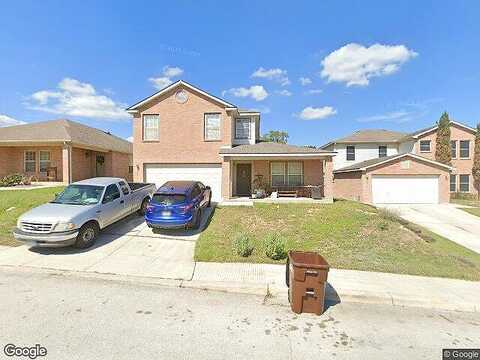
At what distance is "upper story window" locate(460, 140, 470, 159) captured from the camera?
24.0 m

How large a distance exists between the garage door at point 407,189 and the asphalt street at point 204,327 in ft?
50.5

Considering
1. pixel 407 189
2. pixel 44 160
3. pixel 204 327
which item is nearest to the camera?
pixel 204 327

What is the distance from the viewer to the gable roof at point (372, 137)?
25469mm

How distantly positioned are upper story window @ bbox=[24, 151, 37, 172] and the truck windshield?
13541mm

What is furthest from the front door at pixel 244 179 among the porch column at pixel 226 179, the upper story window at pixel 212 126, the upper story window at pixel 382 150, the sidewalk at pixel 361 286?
the upper story window at pixel 382 150

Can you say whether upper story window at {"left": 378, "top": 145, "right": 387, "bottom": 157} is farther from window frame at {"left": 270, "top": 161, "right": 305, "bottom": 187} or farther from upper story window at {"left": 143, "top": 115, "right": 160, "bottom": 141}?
upper story window at {"left": 143, "top": 115, "right": 160, "bottom": 141}

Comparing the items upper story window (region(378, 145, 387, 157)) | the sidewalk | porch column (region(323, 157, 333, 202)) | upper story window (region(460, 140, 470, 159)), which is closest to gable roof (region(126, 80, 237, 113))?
porch column (region(323, 157, 333, 202))

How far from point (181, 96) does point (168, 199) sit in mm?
9586

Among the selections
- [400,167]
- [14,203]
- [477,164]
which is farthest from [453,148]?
[14,203]

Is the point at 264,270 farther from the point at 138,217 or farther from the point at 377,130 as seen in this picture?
the point at 377,130

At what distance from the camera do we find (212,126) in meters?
16.0

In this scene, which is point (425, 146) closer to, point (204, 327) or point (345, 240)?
point (345, 240)

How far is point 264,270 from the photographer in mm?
6191

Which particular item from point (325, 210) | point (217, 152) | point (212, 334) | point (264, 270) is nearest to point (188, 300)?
point (212, 334)
